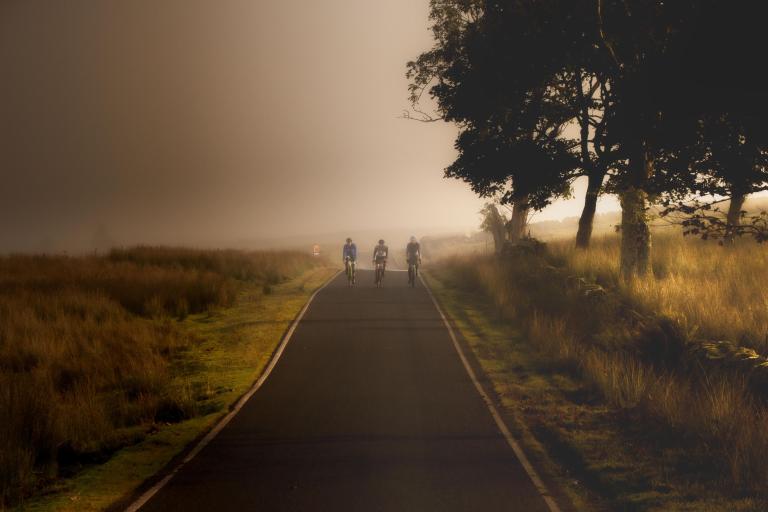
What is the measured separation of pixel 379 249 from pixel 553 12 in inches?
470

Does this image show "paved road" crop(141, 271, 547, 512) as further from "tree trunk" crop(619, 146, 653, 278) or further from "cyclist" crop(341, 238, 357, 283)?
"cyclist" crop(341, 238, 357, 283)

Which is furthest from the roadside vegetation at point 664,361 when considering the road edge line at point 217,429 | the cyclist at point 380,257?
the cyclist at point 380,257

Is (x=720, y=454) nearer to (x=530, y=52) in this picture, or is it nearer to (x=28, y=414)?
(x=28, y=414)

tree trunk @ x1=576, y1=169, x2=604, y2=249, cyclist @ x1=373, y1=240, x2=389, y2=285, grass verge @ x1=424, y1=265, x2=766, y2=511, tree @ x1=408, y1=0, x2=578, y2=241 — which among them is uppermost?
tree @ x1=408, y1=0, x2=578, y2=241

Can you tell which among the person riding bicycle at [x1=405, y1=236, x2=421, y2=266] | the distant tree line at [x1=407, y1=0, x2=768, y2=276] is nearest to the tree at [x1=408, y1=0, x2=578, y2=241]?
the distant tree line at [x1=407, y1=0, x2=768, y2=276]

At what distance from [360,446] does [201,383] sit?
493 cm

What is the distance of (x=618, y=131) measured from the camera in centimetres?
1259

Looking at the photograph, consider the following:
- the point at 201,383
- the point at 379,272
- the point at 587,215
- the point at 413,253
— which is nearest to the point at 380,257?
the point at 379,272

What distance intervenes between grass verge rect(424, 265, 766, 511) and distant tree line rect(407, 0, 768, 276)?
3.67 m

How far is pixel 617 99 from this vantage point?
12.3 metres

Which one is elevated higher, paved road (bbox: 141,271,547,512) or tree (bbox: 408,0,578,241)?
tree (bbox: 408,0,578,241)

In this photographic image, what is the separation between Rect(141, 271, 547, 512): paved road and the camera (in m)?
6.33

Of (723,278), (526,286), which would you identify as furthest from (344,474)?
(526,286)

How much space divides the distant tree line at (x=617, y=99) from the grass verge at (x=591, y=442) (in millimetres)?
3666
